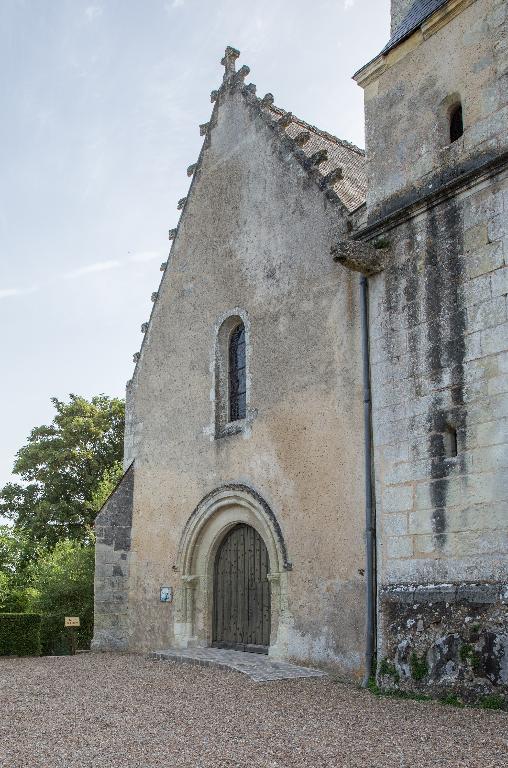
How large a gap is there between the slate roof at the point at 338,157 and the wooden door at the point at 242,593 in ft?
17.2

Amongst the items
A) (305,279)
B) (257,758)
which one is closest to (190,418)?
(305,279)

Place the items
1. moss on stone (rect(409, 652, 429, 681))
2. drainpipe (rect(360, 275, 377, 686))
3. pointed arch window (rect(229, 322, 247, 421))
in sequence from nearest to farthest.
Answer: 1. moss on stone (rect(409, 652, 429, 681))
2. drainpipe (rect(360, 275, 377, 686))
3. pointed arch window (rect(229, 322, 247, 421))

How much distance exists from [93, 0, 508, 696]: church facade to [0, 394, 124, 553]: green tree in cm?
1227

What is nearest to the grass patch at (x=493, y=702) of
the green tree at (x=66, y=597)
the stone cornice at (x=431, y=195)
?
the stone cornice at (x=431, y=195)

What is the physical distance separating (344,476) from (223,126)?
7066 millimetres

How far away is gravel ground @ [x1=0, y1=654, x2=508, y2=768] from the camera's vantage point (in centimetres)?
547

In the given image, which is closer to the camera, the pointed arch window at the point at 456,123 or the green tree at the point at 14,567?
the pointed arch window at the point at 456,123

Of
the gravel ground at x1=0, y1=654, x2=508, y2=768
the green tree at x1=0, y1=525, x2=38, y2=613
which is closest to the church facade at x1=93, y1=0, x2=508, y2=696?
the gravel ground at x1=0, y1=654, x2=508, y2=768

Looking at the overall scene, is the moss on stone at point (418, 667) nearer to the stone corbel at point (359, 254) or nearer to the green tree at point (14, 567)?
the stone corbel at point (359, 254)

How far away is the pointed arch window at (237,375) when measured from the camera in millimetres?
12281

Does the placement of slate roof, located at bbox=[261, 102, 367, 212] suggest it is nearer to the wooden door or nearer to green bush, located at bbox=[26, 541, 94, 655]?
the wooden door

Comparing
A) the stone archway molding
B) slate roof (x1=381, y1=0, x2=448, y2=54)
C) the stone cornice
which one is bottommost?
the stone archway molding

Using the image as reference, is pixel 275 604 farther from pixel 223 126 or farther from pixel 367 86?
pixel 223 126

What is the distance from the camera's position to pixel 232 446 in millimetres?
11914
